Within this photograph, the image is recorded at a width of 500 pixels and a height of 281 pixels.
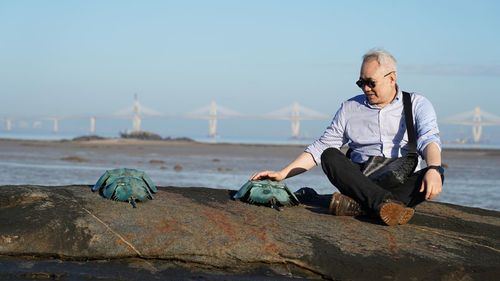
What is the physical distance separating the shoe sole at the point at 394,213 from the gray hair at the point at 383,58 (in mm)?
837

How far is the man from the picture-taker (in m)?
3.74

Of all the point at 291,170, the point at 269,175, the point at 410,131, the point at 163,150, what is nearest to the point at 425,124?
the point at 410,131

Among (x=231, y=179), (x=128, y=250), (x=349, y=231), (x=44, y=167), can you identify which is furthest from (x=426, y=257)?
(x=44, y=167)

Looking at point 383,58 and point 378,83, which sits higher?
point 383,58

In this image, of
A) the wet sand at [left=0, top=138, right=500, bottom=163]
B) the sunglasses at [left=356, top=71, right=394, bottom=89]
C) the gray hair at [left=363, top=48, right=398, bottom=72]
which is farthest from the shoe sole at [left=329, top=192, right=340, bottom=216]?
the wet sand at [left=0, top=138, right=500, bottom=163]

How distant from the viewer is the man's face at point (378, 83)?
151 inches

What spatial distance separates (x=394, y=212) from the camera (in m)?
3.72

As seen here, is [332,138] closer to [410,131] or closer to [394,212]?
[410,131]

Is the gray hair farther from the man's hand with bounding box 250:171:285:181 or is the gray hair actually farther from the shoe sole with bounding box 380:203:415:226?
the man's hand with bounding box 250:171:285:181

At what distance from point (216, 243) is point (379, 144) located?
4.19ft

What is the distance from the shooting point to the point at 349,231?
12.3 feet

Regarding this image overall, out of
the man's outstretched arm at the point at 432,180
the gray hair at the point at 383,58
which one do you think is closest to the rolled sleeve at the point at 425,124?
the man's outstretched arm at the point at 432,180

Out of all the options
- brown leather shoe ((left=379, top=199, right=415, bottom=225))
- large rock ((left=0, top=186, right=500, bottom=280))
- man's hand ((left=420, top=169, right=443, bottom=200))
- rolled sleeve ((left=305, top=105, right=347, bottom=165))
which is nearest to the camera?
large rock ((left=0, top=186, right=500, bottom=280))

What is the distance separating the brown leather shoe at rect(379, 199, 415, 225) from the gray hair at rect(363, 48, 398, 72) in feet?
2.70
